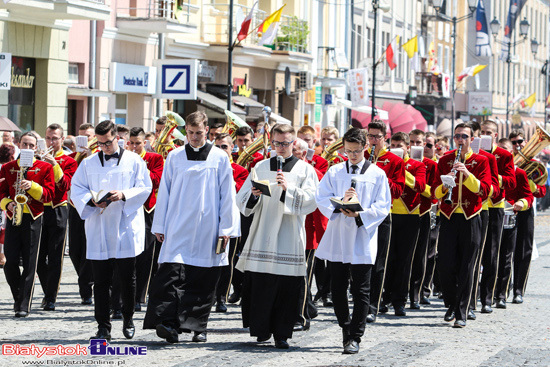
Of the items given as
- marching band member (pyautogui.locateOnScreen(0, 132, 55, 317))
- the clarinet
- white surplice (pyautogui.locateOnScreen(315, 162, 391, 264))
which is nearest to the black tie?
marching band member (pyautogui.locateOnScreen(0, 132, 55, 317))

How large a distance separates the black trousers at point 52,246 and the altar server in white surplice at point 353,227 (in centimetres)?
338

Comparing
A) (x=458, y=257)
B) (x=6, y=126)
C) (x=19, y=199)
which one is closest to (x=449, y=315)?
(x=458, y=257)

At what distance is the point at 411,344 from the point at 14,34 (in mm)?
14632

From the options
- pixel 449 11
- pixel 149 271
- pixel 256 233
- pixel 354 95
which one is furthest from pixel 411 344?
pixel 449 11

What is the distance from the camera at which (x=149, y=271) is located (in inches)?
518

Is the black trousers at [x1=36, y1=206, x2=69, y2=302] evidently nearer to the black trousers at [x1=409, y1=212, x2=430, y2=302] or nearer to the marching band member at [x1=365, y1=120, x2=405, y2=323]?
the marching band member at [x1=365, y1=120, x2=405, y2=323]

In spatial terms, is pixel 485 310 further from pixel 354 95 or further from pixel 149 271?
pixel 354 95

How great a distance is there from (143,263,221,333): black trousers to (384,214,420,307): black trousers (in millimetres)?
3150

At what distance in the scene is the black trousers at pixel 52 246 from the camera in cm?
1248

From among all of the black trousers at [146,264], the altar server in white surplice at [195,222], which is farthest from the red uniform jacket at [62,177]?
the altar server in white surplice at [195,222]

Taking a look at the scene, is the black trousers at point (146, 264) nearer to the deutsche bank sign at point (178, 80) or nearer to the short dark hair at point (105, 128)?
the short dark hair at point (105, 128)

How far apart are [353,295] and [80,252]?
4.02m

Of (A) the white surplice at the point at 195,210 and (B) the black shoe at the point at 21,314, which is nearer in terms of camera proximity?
(A) the white surplice at the point at 195,210

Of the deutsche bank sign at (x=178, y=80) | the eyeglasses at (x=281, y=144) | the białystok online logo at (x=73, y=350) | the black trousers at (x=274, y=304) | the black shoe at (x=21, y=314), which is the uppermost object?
the deutsche bank sign at (x=178, y=80)
